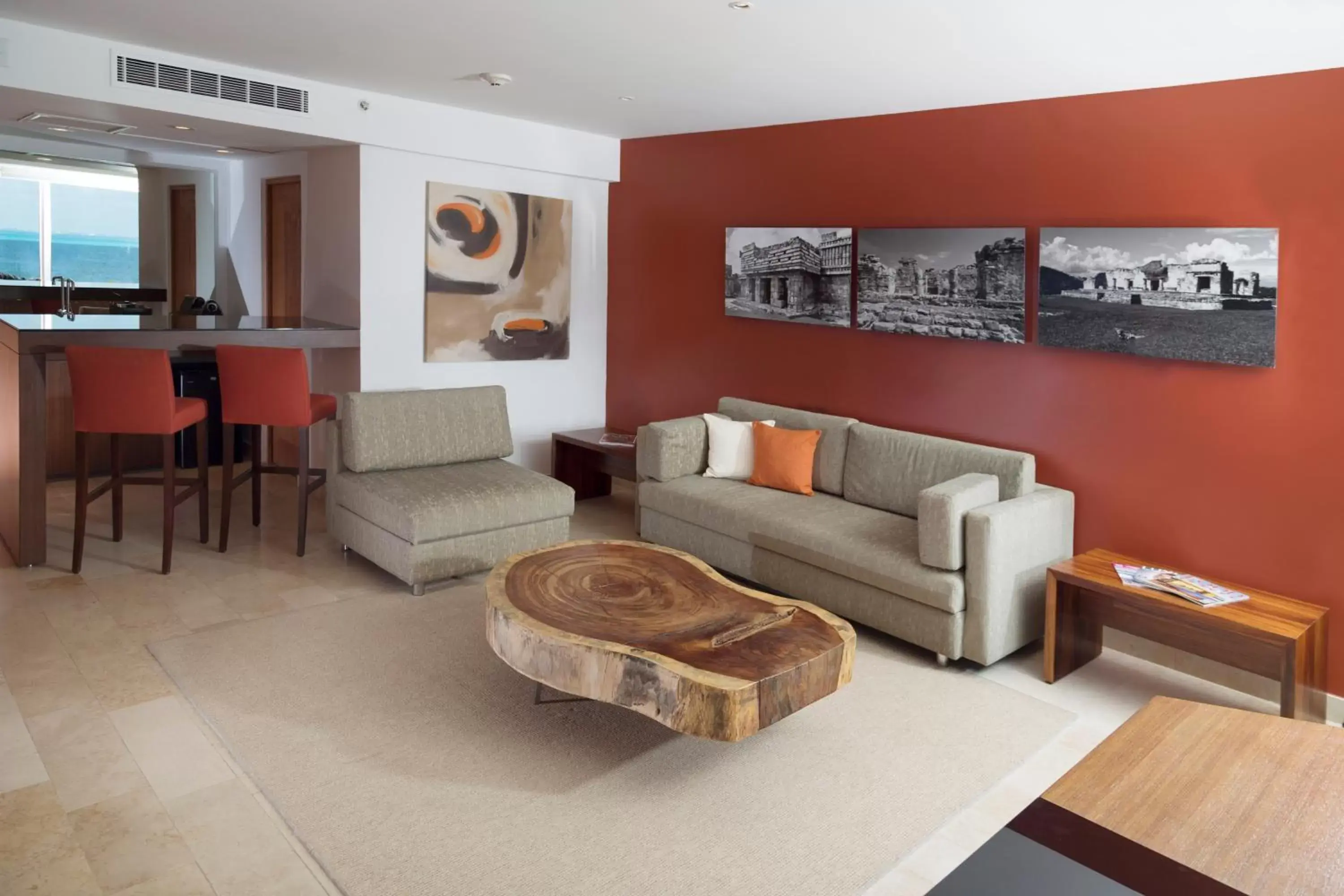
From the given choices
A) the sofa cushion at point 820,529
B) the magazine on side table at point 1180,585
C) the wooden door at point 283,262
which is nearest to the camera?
the magazine on side table at point 1180,585

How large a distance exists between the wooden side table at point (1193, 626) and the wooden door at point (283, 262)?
5.07 m

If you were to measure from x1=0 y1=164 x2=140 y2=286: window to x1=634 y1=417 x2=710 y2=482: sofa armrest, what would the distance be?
568 cm

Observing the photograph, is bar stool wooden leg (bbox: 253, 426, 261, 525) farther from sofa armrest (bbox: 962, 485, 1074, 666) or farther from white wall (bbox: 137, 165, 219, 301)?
sofa armrest (bbox: 962, 485, 1074, 666)

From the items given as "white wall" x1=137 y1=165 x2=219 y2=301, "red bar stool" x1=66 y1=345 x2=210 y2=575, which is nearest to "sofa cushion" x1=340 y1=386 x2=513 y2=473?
"red bar stool" x1=66 y1=345 x2=210 y2=575

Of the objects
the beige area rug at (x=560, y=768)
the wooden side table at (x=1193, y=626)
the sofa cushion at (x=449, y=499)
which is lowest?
the beige area rug at (x=560, y=768)

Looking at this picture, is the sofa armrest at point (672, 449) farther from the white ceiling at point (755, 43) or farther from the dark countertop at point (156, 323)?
the dark countertop at point (156, 323)

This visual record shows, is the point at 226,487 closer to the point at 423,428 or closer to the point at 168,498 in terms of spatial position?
the point at 168,498

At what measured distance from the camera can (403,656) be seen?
12.8 feet

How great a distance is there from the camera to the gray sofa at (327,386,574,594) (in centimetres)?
461

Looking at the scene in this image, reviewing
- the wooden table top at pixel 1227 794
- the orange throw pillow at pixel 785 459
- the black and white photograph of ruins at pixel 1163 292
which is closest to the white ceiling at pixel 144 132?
the orange throw pillow at pixel 785 459

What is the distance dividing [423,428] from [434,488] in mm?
577

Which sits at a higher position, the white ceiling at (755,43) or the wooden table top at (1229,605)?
the white ceiling at (755,43)

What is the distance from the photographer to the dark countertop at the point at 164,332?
458cm

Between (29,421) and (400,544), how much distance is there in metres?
1.81
